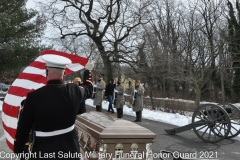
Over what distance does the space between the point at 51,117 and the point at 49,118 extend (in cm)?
2

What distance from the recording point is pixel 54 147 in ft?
8.68

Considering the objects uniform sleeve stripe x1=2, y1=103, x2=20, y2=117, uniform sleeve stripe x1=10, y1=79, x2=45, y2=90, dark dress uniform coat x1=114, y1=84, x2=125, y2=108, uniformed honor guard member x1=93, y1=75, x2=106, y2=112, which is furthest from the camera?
uniformed honor guard member x1=93, y1=75, x2=106, y2=112

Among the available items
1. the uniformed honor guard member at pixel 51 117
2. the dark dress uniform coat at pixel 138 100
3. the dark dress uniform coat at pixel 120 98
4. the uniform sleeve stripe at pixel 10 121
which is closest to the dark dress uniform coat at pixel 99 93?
the dark dress uniform coat at pixel 120 98

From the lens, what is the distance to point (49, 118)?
2.61 m

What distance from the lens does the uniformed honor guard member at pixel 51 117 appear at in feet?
8.59

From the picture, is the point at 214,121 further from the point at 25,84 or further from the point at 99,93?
the point at 99,93

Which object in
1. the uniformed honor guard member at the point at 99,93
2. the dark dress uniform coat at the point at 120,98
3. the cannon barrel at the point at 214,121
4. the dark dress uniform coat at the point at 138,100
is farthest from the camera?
the uniformed honor guard member at the point at 99,93

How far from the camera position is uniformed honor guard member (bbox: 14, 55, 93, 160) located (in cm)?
262

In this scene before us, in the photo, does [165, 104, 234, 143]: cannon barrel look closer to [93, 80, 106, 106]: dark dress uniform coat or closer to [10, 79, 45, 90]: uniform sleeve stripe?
[10, 79, 45, 90]: uniform sleeve stripe

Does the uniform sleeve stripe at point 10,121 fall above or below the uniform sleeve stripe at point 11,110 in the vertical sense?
below

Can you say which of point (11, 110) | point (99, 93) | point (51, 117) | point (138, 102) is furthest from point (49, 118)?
point (99, 93)

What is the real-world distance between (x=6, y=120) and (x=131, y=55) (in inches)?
834

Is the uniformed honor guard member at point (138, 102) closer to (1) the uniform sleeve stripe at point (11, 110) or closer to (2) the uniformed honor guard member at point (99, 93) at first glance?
(2) the uniformed honor guard member at point (99, 93)

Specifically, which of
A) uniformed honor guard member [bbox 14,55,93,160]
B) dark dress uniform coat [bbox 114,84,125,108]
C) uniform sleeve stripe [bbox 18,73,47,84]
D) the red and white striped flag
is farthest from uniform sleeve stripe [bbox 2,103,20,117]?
dark dress uniform coat [bbox 114,84,125,108]
